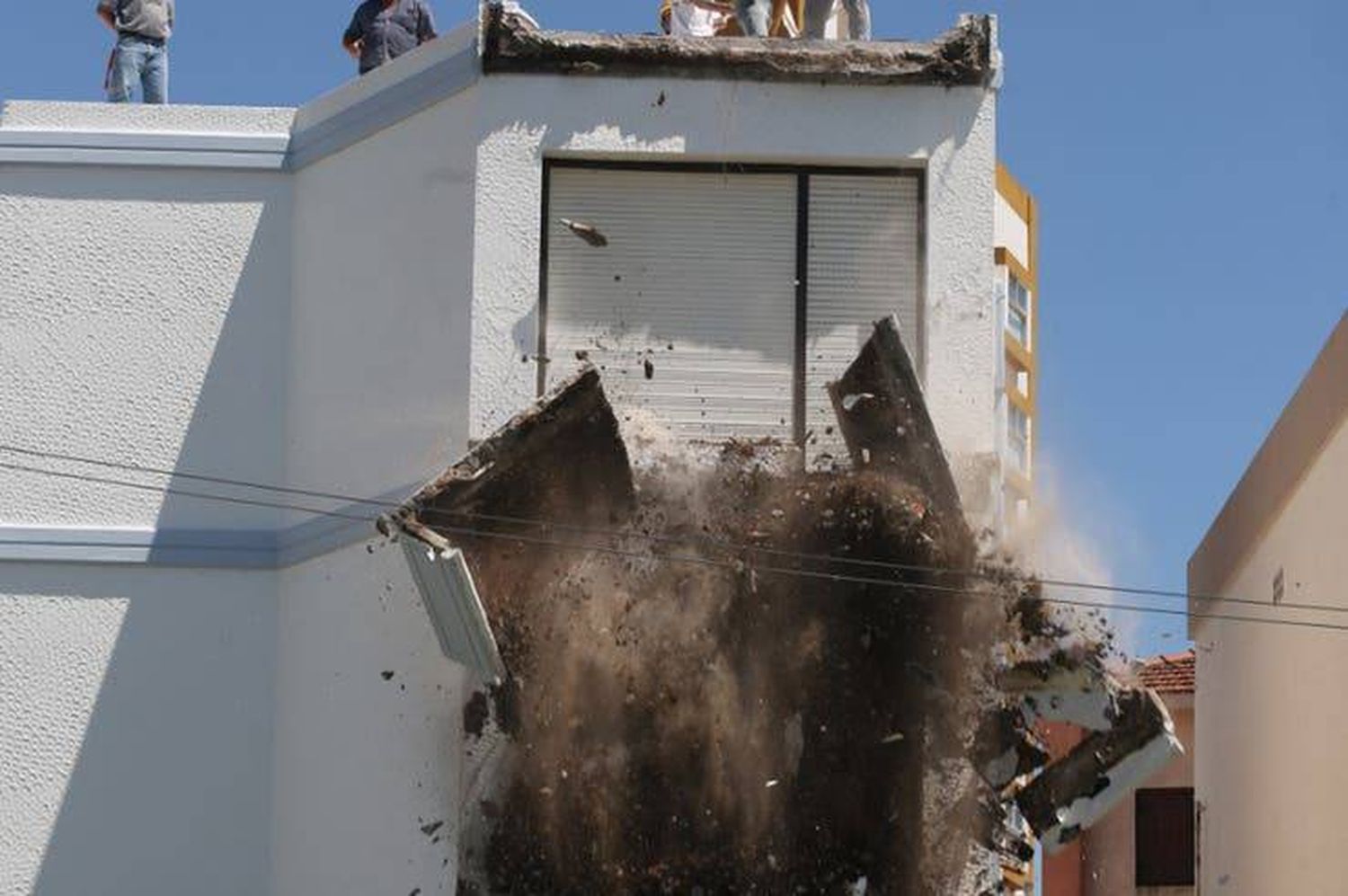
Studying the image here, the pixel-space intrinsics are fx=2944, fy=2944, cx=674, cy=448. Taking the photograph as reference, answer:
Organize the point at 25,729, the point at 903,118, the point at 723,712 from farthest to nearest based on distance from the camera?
1. the point at 25,729
2. the point at 903,118
3. the point at 723,712

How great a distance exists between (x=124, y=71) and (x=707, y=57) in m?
4.69

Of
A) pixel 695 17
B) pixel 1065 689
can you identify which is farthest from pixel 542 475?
pixel 695 17

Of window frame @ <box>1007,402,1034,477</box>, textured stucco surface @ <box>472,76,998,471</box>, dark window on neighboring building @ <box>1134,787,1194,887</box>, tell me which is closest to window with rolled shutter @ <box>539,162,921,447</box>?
textured stucco surface @ <box>472,76,998,471</box>

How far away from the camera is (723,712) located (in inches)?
638

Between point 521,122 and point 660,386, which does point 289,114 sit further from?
point 660,386

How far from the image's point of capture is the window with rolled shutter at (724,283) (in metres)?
17.1

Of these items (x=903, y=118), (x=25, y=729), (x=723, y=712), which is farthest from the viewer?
(x=25, y=729)

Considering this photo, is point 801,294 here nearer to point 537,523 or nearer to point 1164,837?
point 537,523

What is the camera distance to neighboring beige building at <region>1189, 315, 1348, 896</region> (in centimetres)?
1858

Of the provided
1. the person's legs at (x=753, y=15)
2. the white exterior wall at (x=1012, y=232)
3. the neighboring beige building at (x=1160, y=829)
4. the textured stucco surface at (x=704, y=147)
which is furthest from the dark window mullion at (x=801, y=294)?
the neighboring beige building at (x=1160, y=829)

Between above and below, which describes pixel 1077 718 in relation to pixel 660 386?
below

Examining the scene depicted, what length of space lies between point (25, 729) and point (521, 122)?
4958mm

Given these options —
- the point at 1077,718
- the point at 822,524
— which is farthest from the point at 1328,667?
the point at 822,524

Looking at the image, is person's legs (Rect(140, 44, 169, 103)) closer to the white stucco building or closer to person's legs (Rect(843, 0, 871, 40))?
the white stucco building
